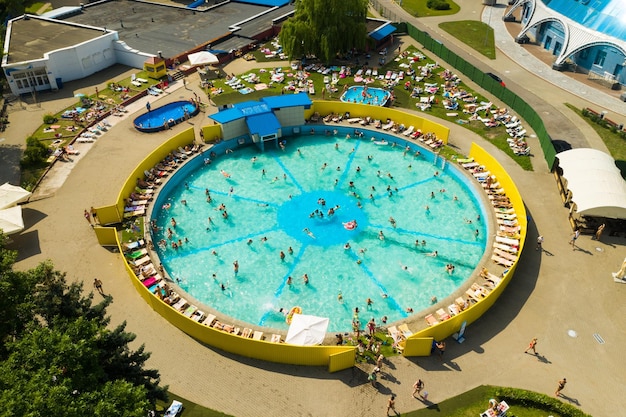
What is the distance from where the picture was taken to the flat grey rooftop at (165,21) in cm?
5628

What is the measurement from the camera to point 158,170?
120 feet

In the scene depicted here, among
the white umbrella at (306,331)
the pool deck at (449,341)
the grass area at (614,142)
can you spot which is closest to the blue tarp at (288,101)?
the pool deck at (449,341)

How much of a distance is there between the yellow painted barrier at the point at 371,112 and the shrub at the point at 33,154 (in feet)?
72.1

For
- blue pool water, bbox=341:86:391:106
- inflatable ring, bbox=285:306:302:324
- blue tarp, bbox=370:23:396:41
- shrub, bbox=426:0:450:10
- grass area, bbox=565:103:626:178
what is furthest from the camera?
shrub, bbox=426:0:450:10

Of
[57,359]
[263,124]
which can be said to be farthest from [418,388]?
[263,124]

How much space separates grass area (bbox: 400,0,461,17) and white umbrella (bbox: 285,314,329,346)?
58.3 m

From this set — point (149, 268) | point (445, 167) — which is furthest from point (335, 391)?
point (445, 167)

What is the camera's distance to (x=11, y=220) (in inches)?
1190

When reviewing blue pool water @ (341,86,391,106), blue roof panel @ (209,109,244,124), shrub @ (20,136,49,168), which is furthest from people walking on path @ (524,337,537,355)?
shrub @ (20,136,49,168)

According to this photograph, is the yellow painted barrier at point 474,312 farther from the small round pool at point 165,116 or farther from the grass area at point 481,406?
the small round pool at point 165,116

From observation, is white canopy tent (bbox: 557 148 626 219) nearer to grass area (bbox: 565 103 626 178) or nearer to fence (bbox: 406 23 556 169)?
fence (bbox: 406 23 556 169)

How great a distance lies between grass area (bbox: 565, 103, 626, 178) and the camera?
119ft

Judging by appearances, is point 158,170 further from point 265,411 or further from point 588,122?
point 588,122

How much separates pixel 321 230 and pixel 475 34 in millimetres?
42976
